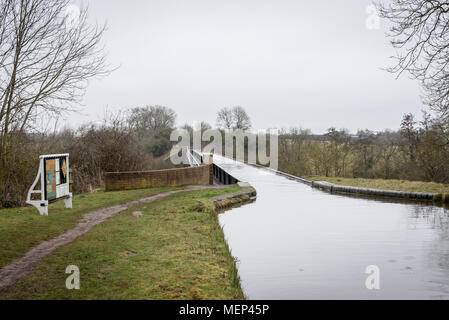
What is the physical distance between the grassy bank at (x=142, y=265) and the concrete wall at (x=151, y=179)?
7.01 meters

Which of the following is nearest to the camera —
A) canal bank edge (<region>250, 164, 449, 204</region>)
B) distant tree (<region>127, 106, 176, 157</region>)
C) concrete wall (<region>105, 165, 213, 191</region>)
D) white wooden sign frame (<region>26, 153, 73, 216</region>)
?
white wooden sign frame (<region>26, 153, 73, 216</region>)

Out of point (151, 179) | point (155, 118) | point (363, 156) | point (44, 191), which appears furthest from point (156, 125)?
point (44, 191)

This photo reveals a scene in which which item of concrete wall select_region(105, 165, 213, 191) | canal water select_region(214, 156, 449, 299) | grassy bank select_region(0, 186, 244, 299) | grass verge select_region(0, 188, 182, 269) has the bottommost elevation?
canal water select_region(214, 156, 449, 299)

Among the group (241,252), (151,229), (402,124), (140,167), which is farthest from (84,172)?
(402,124)

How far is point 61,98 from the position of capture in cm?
1141

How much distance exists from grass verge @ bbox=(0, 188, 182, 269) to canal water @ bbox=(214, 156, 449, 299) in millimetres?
3410

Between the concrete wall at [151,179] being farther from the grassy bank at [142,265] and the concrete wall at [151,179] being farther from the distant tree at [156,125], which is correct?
the distant tree at [156,125]

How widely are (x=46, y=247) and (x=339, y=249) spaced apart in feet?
16.8

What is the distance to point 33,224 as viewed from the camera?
8.09 m

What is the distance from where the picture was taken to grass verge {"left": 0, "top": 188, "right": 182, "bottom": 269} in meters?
6.23

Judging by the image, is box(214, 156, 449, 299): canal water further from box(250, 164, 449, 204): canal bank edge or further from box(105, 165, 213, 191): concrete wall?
box(105, 165, 213, 191): concrete wall

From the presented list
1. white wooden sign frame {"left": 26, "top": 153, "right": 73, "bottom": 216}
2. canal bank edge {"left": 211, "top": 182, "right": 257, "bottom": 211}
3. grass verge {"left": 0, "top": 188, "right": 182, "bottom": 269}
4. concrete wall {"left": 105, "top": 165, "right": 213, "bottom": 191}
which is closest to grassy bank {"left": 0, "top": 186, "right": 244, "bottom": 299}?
grass verge {"left": 0, "top": 188, "right": 182, "bottom": 269}

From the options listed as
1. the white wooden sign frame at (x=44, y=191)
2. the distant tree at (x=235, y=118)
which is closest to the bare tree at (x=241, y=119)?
the distant tree at (x=235, y=118)

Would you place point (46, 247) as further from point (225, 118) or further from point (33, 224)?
point (225, 118)
